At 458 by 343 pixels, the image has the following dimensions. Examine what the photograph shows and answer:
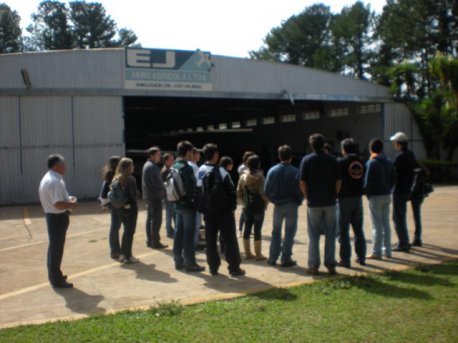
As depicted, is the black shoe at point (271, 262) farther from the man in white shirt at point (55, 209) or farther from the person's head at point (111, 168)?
the person's head at point (111, 168)

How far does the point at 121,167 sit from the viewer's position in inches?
339

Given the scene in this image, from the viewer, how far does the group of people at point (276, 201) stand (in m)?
7.25

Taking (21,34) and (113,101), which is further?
(21,34)

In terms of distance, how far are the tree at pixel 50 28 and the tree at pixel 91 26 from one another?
1.27 meters

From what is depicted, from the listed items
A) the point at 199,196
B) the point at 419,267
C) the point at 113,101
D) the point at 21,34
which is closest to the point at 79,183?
the point at 113,101

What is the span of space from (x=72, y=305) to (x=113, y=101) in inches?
595

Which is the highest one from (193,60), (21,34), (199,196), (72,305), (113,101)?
(21,34)

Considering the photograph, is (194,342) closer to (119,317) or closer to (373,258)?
(119,317)

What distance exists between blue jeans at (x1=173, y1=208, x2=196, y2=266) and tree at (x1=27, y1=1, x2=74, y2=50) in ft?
216

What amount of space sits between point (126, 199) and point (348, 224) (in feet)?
11.1

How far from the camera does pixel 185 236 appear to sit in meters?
7.91

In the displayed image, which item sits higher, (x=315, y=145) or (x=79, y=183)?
(x=315, y=145)

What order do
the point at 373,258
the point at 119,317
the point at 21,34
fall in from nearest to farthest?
1. the point at 119,317
2. the point at 373,258
3. the point at 21,34

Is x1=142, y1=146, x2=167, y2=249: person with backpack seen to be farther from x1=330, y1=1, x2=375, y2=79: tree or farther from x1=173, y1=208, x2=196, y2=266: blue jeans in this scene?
x1=330, y1=1, x2=375, y2=79: tree
